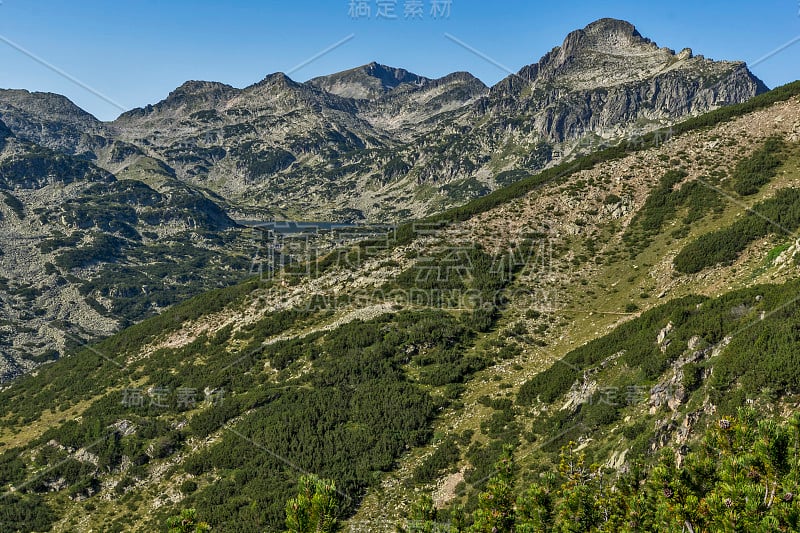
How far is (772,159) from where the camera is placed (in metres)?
48.5

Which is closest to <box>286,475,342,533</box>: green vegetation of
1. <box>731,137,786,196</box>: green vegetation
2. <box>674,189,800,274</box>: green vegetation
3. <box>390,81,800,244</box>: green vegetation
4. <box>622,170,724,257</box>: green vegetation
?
<box>674,189,800,274</box>: green vegetation

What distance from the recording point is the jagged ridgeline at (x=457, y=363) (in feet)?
82.9

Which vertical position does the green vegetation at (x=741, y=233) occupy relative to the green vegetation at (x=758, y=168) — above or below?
below

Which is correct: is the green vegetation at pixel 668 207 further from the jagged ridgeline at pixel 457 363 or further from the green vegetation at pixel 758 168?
the green vegetation at pixel 758 168

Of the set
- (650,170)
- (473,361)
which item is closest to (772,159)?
(650,170)

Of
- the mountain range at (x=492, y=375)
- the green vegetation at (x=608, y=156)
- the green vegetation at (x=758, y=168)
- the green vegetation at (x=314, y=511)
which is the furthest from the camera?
the green vegetation at (x=608, y=156)

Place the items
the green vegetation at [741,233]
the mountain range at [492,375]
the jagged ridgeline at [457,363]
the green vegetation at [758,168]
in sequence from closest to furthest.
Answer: the mountain range at [492,375], the jagged ridgeline at [457,363], the green vegetation at [741,233], the green vegetation at [758,168]

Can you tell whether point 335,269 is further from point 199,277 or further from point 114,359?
point 199,277

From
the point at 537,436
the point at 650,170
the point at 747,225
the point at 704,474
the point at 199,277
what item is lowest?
the point at 199,277

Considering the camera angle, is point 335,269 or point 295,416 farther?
point 335,269

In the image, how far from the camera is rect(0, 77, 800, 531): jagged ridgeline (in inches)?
995

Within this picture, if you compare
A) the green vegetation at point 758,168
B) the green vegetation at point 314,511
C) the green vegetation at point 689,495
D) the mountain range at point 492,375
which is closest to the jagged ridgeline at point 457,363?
the mountain range at point 492,375

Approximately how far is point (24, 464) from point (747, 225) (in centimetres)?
5837

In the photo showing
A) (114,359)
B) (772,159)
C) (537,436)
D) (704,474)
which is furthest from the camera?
(114,359)
